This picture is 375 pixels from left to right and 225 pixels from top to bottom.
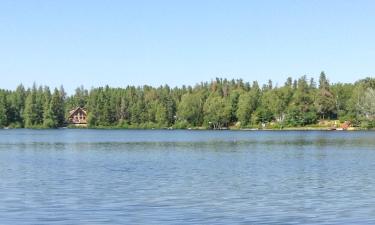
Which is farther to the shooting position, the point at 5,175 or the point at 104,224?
the point at 5,175

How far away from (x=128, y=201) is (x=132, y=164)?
26977 millimetres

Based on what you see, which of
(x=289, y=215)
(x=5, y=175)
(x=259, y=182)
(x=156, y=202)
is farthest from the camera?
(x=5, y=175)

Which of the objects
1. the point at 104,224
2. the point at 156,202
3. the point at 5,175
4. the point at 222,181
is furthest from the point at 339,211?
the point at 5,175

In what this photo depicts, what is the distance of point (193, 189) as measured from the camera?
39406mm

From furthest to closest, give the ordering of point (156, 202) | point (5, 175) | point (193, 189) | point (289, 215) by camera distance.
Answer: point (5, 175) → point (193, 189) → point (156, 202) → point (289, 215)

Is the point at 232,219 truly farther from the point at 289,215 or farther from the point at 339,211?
the point at 339,211

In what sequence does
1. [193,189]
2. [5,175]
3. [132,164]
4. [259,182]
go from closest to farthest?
[193,189] < [259,182] < [5,175] < [132,164]

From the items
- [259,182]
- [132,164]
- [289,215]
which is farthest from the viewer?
[132,164]

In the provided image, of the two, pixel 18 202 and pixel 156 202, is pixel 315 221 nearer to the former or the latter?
pixel 156 202

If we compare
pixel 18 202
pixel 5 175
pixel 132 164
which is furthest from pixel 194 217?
pixel 132 164

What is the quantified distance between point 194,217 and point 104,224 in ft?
12.9

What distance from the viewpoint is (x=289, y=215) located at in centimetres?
2989

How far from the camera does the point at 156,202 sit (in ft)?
110

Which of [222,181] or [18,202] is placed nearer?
[18,202]
